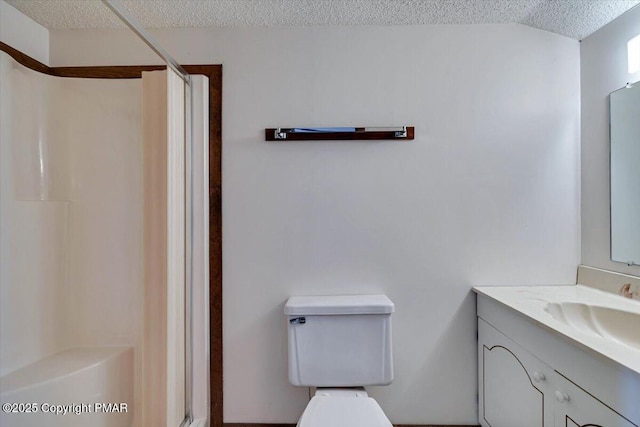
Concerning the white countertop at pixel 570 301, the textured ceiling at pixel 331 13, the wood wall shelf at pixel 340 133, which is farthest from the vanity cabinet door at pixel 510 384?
the textured ceiling at pixel 331 13

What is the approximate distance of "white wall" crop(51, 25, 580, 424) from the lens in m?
1.72

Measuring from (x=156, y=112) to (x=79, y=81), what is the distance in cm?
51

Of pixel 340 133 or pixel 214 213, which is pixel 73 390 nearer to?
pixel 214 213

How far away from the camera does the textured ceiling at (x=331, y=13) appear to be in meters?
1.55

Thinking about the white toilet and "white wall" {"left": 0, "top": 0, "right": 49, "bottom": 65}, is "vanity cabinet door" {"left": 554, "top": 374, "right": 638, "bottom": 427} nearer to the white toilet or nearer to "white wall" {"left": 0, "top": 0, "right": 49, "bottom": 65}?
the white toilet

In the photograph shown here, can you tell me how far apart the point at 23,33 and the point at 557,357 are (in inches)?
95.4

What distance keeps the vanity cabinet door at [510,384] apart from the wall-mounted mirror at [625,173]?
64 cm

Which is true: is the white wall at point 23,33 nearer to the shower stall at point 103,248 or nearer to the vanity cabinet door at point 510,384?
the shower stall at point 103,248

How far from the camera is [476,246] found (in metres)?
1.72

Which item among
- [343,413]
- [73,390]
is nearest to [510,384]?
[343,413]

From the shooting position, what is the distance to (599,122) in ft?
5.35

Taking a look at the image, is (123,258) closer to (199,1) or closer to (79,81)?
(79,81)

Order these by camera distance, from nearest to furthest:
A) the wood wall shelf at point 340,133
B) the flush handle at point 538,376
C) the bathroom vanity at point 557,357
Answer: the bathroom vanity at point 557,357 → the flush handle at point 538,376 → the wood wall shelf at point 340,133

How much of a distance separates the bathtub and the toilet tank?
737mm
